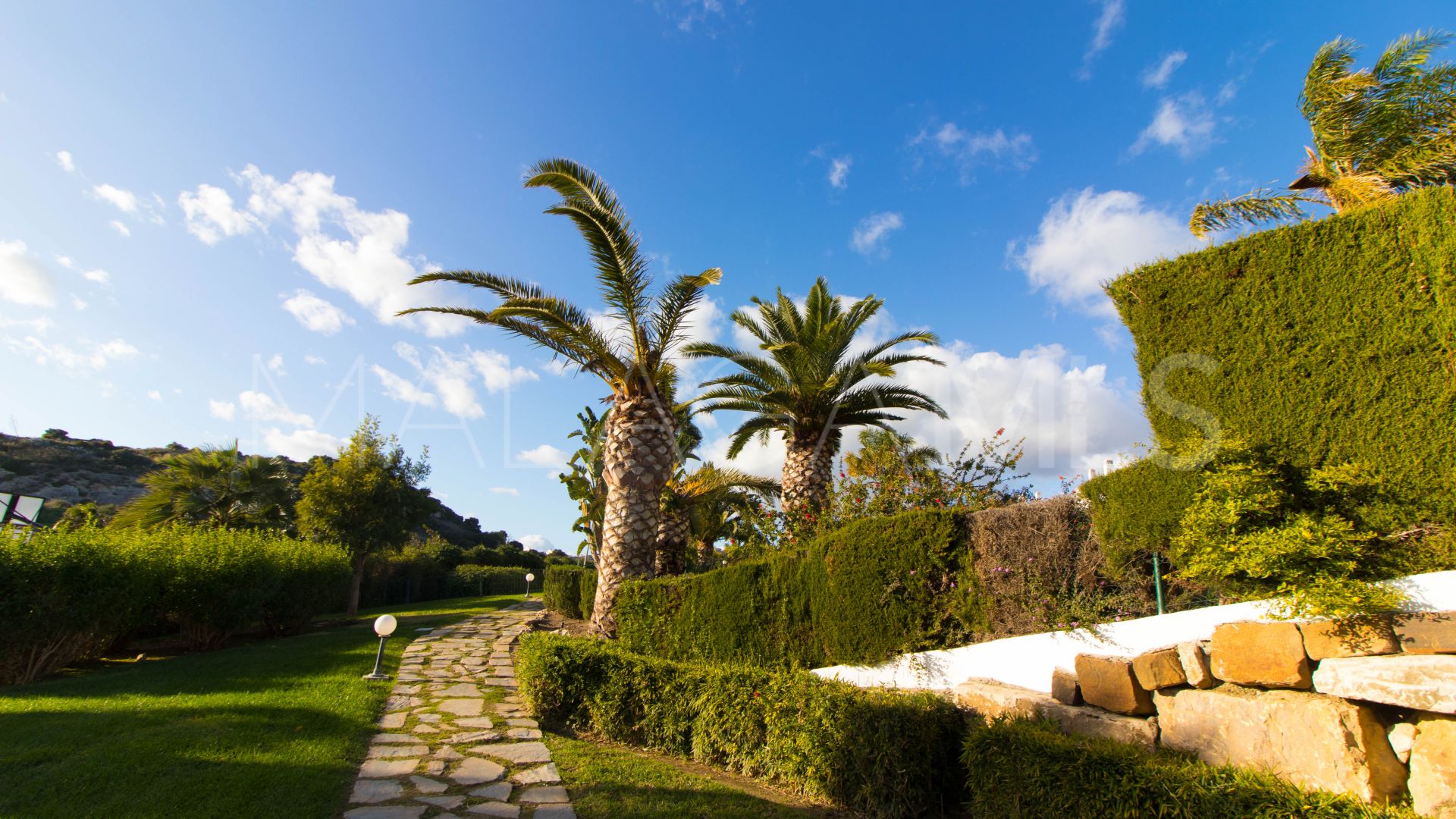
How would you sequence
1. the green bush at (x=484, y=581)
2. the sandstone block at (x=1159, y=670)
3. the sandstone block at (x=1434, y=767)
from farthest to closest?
the green bush at (x=484, y=581)
the sandstone block at (x=1159, y=670)
the sandstone block at (x=1434, y=767)

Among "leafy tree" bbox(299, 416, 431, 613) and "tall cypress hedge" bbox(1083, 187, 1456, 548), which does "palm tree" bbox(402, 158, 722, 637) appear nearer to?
"tall cypress hedge" bbox(1083, 187, 1456, 548)

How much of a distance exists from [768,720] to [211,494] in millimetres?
23403

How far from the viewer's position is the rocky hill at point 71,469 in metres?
33.7

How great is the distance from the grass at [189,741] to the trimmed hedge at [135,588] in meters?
0.83

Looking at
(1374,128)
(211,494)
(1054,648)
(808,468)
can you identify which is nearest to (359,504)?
(211,494)

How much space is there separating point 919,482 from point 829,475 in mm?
2659

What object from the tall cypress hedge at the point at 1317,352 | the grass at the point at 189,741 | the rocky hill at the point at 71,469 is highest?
the rocky hill at the point at 71,469

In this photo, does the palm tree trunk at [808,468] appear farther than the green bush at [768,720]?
Yes

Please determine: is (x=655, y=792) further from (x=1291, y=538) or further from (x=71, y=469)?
(x=71, y=469)

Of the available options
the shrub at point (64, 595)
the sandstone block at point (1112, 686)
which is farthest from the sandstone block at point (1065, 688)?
the shrub at point (64, 595)

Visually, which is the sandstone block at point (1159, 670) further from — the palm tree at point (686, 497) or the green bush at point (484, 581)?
the green bush at point (484, 581)

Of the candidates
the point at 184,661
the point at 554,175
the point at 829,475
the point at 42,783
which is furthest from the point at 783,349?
the point at 184,661

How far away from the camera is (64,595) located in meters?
9.61

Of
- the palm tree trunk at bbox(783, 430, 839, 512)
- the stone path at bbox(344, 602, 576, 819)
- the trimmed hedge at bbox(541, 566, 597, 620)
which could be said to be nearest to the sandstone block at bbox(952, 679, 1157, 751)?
the stone path at bbox(344, 602, 576, 819)
